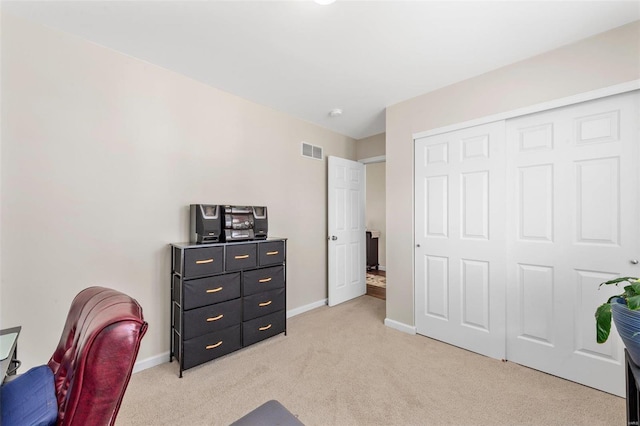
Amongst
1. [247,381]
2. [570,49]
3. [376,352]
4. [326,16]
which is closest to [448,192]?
[570,49]

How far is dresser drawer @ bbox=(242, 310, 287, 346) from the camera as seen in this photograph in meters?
2.43

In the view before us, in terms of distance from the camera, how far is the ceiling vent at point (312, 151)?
354cm

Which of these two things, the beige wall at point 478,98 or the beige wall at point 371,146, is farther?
the beige wall at point 371,146

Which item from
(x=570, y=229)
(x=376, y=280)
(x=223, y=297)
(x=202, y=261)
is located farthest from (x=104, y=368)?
(x=376, y=280)

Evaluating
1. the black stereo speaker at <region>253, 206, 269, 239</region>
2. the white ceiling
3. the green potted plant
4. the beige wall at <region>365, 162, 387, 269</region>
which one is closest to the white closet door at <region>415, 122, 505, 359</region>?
the white ceiling

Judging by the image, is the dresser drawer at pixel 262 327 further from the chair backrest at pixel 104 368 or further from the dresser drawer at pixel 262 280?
the chair backrest at pixel 104 368

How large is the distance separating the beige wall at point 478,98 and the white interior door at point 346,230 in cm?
91

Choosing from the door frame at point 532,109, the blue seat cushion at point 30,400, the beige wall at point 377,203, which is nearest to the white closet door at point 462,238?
the door frame at point 532,109

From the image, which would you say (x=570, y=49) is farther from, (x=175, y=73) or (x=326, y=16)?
(x=175, y=73)

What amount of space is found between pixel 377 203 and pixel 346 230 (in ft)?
8.25

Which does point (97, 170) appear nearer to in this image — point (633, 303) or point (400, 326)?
point (633, 303)

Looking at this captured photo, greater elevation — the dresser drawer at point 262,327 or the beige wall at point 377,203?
the beige wall at point 377,203

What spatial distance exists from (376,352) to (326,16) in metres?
2.73

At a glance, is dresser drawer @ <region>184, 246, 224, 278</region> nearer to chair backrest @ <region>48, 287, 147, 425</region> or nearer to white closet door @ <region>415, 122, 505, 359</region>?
chair backrest @ <region>48, 287, 147, 425</region>
